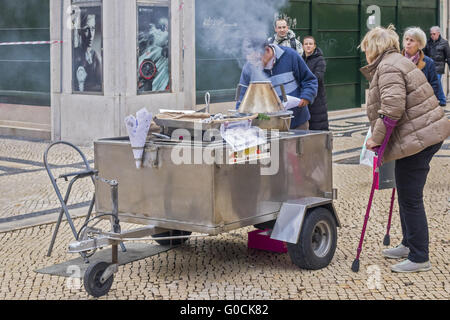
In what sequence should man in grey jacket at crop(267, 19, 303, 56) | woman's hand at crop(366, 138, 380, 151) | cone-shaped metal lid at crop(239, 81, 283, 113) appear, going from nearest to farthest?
woman's hand at crop(366, 138, 380, 151), cone-shaped metal lid at crop(239, 81, 283, 113), man in grey jacket at crop(267, 19, 303, 56)

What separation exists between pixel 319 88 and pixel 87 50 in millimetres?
4268

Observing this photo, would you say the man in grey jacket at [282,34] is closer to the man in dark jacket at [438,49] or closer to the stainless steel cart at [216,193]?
the stainless steel cart at [216,193]

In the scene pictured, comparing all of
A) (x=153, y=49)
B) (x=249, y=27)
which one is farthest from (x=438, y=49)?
(x=249, y=27)

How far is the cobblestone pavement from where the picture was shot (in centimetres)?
489

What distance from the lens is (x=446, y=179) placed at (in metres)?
8.97

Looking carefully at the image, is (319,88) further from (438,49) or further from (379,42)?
(438,49)

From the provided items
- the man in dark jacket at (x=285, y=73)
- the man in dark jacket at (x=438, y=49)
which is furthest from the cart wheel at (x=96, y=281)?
the man in dark jacket at (x=438, y=49)

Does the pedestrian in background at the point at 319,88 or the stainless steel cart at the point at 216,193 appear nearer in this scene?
the stainless steel cart at the point at 216,193

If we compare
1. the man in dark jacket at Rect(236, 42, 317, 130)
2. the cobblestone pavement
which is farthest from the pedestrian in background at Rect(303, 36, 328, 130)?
the man in dark jacket at Rect(236, 42, 317, 130)

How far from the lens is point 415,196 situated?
5273 mm

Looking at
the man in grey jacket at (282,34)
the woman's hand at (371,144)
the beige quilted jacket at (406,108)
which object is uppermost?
the man in grey jacket at (282,34)

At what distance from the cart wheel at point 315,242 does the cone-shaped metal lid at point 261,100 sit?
34.2 inches

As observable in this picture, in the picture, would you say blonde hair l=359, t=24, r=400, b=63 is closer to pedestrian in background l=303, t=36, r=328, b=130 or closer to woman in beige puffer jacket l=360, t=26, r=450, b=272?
woman in beige puffer jacket l=360, t=26, r=450, b=272

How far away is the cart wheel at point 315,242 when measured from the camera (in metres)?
5.25
